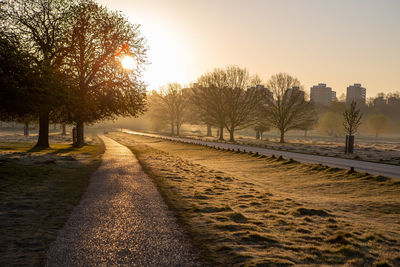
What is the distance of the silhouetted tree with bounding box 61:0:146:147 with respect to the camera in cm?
2831

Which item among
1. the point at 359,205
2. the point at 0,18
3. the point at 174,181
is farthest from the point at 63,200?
the point at 0,18

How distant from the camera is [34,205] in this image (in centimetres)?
934

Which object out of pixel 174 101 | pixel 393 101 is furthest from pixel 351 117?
pixel 393 101

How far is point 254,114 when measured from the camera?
53781mm

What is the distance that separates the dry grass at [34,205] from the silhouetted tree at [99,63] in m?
13.1

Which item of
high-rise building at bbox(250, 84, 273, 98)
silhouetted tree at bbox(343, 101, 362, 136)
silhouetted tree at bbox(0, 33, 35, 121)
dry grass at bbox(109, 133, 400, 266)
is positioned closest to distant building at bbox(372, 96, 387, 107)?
high-rise building at bbox(250, 84, 273, 98)

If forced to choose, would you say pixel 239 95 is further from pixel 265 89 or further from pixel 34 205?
pixel 34 205

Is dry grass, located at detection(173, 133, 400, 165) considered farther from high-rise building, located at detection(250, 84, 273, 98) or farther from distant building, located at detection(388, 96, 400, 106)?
distant building, located at detection(388, 96, 400, 106)

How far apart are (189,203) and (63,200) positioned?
423 centimetres

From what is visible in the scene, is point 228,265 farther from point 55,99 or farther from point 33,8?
point 33,8

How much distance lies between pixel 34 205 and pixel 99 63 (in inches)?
906

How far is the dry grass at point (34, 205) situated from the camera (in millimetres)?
5965

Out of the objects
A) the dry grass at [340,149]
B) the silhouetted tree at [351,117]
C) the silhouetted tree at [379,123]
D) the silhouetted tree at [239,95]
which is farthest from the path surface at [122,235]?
the silhouetted tree at [379,123]

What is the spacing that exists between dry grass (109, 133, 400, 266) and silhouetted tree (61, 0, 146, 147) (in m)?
16.1
